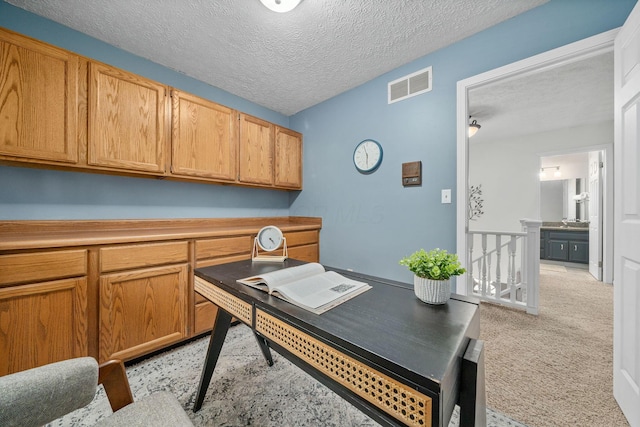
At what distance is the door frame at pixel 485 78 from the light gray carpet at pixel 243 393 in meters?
1.26

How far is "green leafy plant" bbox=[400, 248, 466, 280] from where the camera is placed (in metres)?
0.88

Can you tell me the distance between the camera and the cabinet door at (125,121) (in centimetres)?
185

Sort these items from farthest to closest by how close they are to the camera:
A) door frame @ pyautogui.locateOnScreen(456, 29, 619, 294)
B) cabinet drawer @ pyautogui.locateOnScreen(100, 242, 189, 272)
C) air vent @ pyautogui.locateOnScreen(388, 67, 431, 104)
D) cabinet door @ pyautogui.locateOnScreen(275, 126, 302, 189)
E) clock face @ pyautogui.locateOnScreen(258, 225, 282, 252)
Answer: cabinet door @ pyautogui.locateOnScreen(275, 126, 302, 189), air vent @ pyautogui.locateOnScreen(388, 67, 431, 104), clock face @ pyautogui.locateOnScreen(258, 225, 282, 252), cabinet drawer @ pyautogui.locateOnScreen(100, 242, 189, 272), door frame @ pyautogui.locateOnScreen(456, 29, 619, 294)

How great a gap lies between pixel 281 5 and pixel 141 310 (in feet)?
7.69

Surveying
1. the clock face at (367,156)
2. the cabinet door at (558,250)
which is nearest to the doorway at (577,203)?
the cabinet door at (558,250)

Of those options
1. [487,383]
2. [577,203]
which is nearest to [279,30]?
[487,383]

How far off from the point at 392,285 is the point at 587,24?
207cm

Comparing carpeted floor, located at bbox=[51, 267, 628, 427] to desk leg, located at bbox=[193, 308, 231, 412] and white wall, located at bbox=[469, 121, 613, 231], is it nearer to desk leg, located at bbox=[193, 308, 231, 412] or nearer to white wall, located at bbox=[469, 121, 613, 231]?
desk leg, located at bbox=[193, 308, 231, 412]

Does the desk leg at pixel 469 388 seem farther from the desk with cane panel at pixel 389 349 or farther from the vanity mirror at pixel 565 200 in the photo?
the vanity mirror at pixel 565 200

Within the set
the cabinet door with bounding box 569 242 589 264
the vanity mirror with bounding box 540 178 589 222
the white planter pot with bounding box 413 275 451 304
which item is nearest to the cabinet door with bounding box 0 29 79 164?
the white planter pot with bounding box 413 275 451 304

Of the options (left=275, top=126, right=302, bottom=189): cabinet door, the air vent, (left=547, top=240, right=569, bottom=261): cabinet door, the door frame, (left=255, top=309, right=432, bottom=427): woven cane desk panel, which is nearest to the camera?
(left=255, top=309, right=432, bottom=427): woven cane desk panel

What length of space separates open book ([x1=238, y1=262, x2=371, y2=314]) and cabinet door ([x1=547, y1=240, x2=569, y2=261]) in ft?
21.4

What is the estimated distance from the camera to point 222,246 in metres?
2.24

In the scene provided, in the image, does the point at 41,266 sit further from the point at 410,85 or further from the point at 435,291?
the point at 410,85
